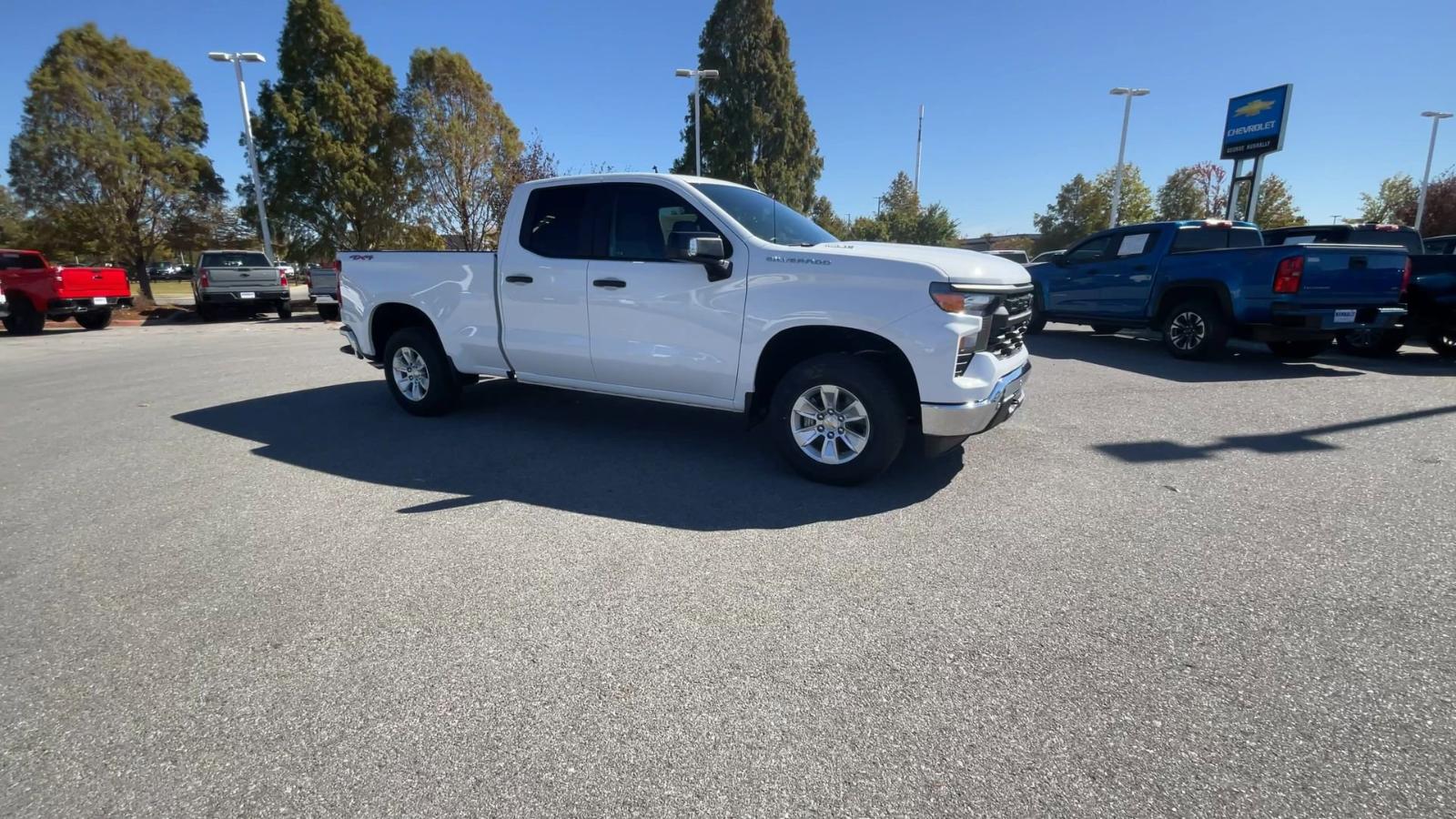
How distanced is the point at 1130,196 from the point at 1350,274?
Result: 45.5 m

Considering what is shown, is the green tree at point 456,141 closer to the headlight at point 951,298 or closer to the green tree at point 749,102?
the green tree at point 749,102

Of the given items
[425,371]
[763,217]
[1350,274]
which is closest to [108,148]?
[425,371]

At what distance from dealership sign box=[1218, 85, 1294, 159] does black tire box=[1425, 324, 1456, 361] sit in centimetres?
1167

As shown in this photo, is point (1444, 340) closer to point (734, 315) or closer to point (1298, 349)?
point (1298, 349)

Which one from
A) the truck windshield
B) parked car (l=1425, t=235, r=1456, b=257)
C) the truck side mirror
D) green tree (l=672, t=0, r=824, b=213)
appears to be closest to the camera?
the truck side mirror

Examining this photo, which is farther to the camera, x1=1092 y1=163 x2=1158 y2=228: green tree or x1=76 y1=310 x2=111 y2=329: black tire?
x1=1092 y1=163 x2=1158 y2=228: green tree

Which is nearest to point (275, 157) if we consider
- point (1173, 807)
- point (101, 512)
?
point (101, 512)

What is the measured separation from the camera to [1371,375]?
7.84 metres

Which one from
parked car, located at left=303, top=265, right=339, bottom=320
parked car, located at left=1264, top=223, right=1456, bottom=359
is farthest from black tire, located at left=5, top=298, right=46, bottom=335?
parked car, located at left=1264, top=223, right=1456, bottom=359

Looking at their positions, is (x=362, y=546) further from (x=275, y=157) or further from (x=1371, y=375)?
(x=275, y=157)

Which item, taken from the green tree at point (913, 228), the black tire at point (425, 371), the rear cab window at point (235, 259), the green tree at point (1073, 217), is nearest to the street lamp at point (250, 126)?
the rear cab window at point (235, 259)

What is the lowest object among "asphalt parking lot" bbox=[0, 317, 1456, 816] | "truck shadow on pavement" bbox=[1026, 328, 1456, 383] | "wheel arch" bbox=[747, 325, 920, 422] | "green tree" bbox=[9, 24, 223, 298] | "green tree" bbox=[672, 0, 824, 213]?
"asphalt parking lot" bbox=[0, 317, 1456, 816]

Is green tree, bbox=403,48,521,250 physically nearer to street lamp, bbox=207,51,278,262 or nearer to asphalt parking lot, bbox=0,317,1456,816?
street lamp, bbox=207,51,278,262

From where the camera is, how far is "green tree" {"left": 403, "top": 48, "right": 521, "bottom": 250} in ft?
73.0
